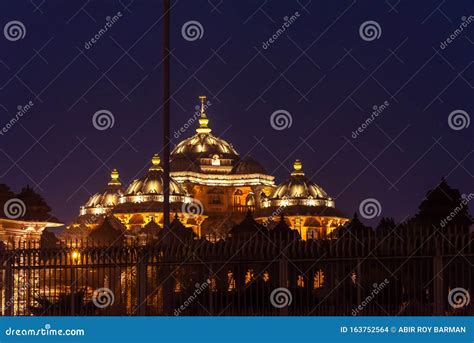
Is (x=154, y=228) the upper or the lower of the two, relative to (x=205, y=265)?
upper

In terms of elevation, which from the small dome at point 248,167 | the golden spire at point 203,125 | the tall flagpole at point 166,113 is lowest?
the tall flagpole at point 166,113

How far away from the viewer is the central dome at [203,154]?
118 metres

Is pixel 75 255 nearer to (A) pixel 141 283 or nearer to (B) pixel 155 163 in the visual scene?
(A) pixel 141 283

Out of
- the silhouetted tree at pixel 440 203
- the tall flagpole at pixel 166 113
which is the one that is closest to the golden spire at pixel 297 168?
the silhouetted tree at pixel 440 203

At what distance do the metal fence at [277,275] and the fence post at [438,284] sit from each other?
0.01 m

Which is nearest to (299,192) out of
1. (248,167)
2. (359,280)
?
(248,167)

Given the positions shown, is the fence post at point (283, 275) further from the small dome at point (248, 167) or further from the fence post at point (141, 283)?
the small dome at point (248, 167)

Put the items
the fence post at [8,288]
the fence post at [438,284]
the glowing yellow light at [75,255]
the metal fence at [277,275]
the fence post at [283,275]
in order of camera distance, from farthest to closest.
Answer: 1. the fence post at [8,288]
2. the glowing yellow light at [75,255]
3. the fence post at [283,275]
4. the metal fence at [277,275]
5. the fence post at [438,284]

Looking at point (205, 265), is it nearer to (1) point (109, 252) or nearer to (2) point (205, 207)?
(1) point (109, 252)

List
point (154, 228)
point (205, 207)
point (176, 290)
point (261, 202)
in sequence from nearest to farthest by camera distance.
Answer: point (176, 290), point (154, 228), point (261, 202), point (205, 207)

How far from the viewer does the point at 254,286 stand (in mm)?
18641

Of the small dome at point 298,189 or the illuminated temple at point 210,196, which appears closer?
the illuminated temple at point 210,196

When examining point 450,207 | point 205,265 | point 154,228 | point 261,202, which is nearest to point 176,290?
point 205,265

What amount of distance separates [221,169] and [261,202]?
31.6ft
